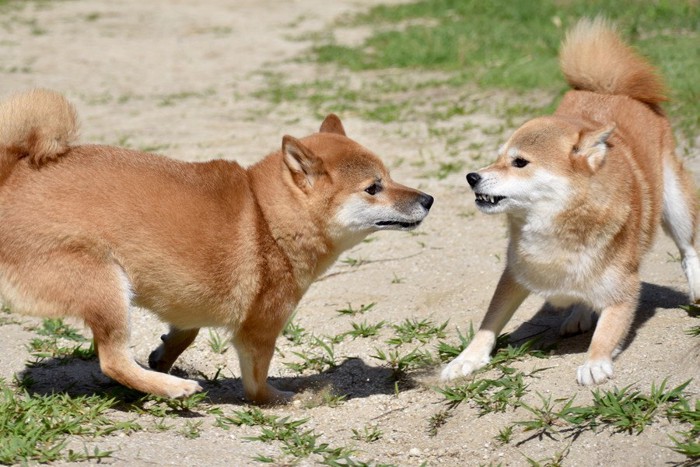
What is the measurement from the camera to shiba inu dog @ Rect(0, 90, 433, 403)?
390 cm

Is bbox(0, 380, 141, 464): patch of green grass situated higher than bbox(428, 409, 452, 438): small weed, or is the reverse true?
bbox(0, 380, 141, 464): patch of green grass

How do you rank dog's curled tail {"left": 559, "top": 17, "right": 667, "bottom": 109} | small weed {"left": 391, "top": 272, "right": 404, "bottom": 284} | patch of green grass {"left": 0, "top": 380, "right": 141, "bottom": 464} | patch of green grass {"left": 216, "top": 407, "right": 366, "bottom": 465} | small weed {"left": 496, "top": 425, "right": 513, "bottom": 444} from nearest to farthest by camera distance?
1. patch of green grass {"left": 0, "top": 380, "right": 141, "bottom": 464}
2. patch of green grass {"left": 216, "top": 407, "right": 366, "bottom": 465}
3. small weed {"left": 496, "top": 425, "right": 513, "bottom": 444}
4. dog's curled tail {"left": 559, "top": 17, "right": 667, "bottom": 109}
5. small weed {"left": 391, "top": 272, "right": 404, "bottom": 284}

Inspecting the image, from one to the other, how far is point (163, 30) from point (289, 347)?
9436mm

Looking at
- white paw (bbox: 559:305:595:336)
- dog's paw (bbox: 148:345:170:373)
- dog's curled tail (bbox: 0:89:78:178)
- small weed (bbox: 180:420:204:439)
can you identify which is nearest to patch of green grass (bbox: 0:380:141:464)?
small weed (bbox: 180:420:204:439)

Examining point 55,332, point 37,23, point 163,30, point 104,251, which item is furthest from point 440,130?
point 37,23

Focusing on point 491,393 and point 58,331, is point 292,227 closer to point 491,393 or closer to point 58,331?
point 491,393

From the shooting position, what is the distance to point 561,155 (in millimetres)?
4344

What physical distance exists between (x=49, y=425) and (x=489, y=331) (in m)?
2.02

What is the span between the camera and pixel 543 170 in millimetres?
4336

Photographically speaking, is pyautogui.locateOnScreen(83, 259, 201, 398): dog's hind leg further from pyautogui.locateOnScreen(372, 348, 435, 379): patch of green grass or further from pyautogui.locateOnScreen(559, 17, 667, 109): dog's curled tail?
pyautogui.locateOnScreen(559, 17, 667, 109): dog's curled tail

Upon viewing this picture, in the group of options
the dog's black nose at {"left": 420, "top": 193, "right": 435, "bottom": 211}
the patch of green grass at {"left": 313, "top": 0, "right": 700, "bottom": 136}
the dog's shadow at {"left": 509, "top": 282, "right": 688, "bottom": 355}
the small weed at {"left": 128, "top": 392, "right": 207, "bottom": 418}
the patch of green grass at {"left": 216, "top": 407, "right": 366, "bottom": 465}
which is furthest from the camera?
the patch of green grass at {"left": 313, "top": 0, "right": 700, "bottom": 136}

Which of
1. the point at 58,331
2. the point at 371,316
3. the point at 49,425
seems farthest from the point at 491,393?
the point at 58,331

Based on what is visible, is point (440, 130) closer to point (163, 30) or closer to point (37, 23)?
point (163, 30)

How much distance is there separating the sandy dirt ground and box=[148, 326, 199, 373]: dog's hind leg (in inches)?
8.7
